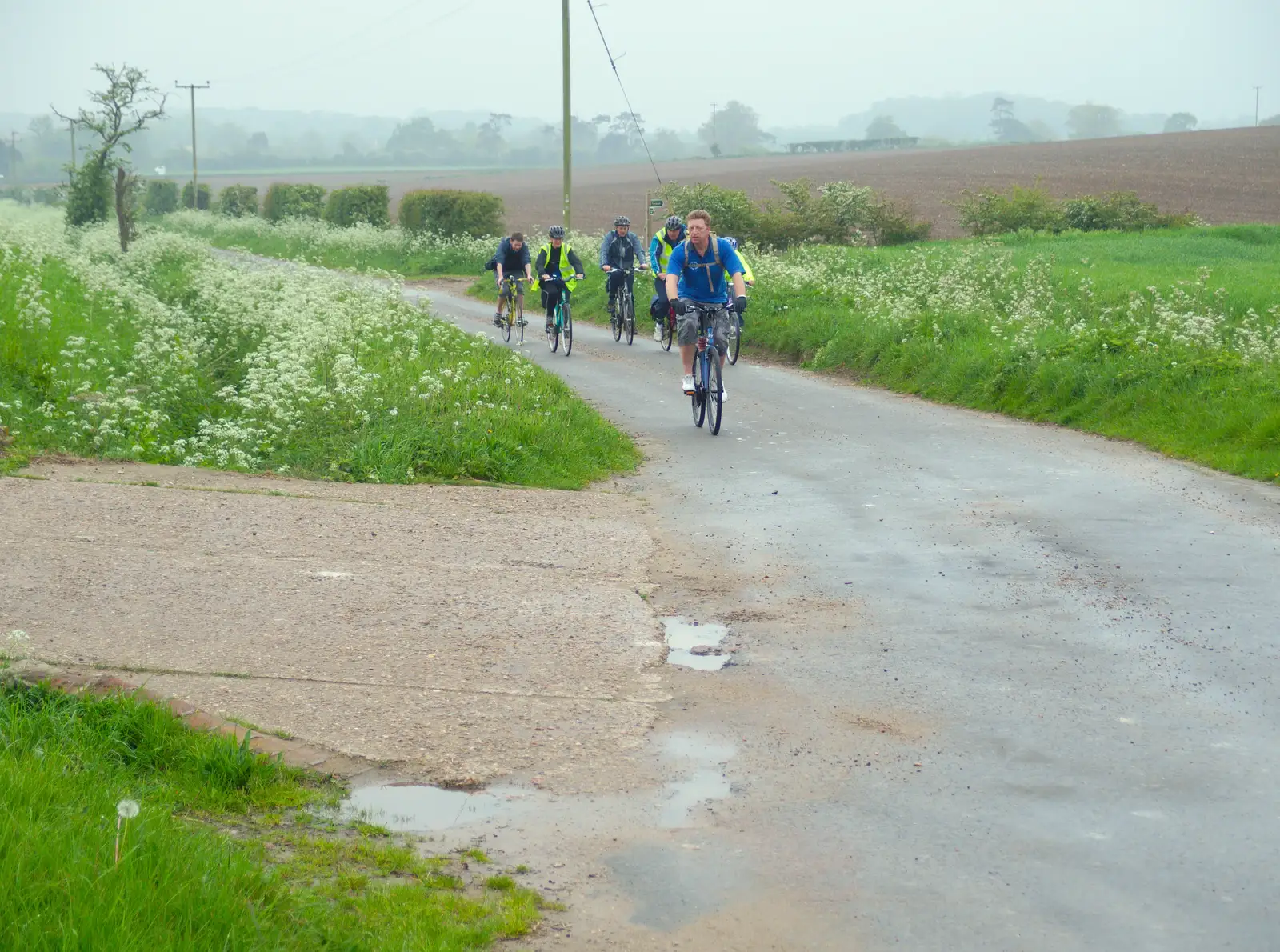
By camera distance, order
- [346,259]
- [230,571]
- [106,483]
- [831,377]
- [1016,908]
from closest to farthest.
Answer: [1016,908], [230,571], [106,483], [831,377], [346,259]

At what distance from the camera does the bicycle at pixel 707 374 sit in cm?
1366

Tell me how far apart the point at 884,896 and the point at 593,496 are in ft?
22.4

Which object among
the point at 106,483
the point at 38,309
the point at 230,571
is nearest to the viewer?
the point at 230,571

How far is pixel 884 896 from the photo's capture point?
12.9 feet

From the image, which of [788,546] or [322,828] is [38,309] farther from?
[322,828]

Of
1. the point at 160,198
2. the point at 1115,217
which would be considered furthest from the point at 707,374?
the point at 160,198

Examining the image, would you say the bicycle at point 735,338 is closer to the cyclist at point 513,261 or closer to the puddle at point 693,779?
the cyclist at point 513,261

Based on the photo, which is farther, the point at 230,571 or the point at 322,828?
the point at 230,571

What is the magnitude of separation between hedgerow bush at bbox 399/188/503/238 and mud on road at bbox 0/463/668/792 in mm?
40216

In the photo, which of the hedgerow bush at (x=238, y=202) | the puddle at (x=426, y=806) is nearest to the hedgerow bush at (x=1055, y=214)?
the puddle at (x=426, y=806)

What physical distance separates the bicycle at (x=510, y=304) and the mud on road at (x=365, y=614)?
1324 centimetres

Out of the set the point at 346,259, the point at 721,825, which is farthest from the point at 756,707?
the point at 346,259

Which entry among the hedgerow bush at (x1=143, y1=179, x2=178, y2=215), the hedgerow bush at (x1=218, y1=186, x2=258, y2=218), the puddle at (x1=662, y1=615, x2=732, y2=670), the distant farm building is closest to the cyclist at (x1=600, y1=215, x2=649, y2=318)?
the puddle at (x1=662, y1=615, x2=732, y2=670)

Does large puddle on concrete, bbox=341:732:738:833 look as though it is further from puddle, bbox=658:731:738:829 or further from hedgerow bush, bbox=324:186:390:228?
hedgerow bush, bbox=324:186:390:228
